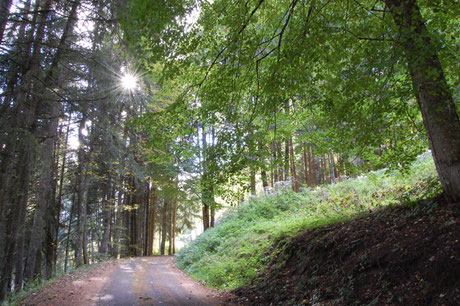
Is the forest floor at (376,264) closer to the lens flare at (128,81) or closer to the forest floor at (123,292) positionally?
the forest floor at (123,292)

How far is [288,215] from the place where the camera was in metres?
11.1

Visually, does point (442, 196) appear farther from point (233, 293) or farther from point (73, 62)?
point (73, 62)

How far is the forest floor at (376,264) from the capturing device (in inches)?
142

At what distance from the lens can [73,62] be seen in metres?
9.52

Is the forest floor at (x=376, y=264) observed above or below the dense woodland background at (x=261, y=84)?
below

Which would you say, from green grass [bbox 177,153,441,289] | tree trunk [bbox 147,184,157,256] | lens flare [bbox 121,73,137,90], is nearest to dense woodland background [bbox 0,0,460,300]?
lens flare [bbox 121,73,137,90]

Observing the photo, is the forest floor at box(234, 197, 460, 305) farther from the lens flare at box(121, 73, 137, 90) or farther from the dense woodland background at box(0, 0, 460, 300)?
the lens flare at box(121, 73, 137, 90)

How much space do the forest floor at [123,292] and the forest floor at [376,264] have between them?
142cm

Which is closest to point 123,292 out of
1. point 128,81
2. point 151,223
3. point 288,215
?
point 288,215

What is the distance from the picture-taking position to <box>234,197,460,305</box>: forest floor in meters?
3.60

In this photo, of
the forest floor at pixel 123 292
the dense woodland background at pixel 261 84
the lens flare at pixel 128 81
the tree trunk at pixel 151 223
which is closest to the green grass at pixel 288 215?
the forest floor at pixel 123 292

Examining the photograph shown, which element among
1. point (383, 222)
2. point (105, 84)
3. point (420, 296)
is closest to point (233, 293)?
point (383, 222)

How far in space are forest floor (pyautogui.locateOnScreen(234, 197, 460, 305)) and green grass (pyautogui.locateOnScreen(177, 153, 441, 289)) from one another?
2.35ft

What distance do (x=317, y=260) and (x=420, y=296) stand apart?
2.50 meters
